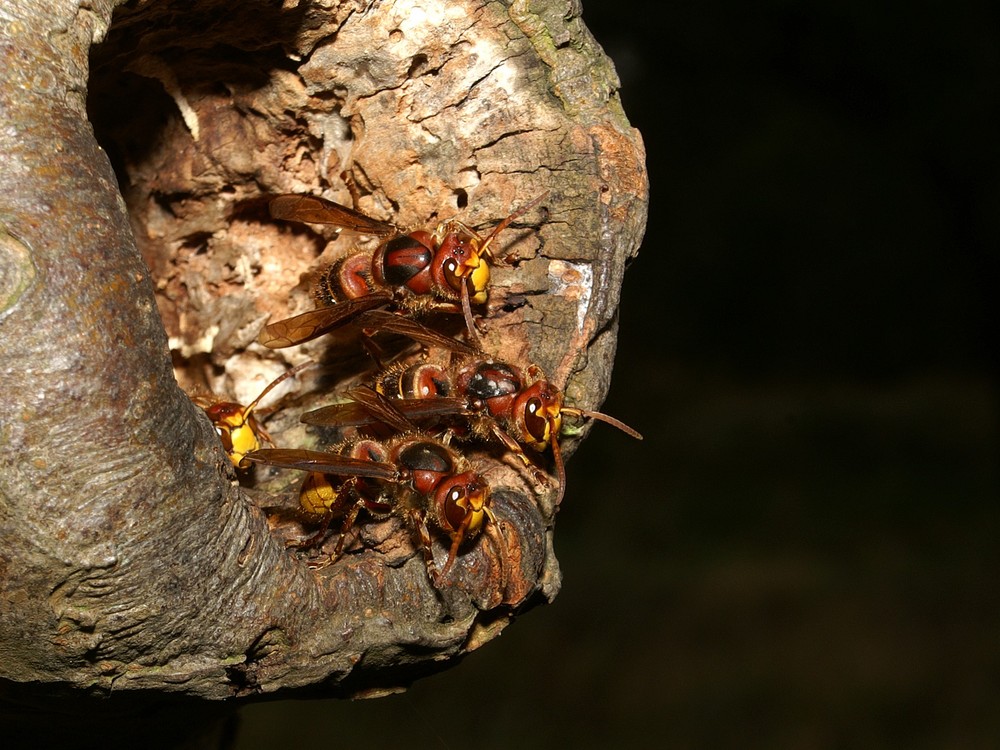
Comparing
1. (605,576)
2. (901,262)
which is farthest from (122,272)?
(901,262)

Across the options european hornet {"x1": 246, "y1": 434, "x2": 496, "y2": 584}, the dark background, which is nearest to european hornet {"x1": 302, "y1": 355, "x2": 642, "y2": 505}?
european hornet {"x1": 246, "y1": 434, "x2": 496, "y2": 584}

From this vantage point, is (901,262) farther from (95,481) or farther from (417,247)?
(95,481)

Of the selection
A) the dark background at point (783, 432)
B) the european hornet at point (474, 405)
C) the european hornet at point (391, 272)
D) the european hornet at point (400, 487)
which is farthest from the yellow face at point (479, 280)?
the dark background at point (783, 432)

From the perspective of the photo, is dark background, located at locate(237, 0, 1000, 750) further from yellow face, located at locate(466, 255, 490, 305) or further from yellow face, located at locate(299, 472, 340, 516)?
yellow face, located at locate(466, 255, 490, 305)

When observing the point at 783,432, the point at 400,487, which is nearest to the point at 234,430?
the point at 400,487

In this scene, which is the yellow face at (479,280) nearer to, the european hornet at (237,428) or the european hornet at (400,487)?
the european hornet at (400,487)

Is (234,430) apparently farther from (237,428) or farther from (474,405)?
(474,405)

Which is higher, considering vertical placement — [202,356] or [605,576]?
[202,356]
